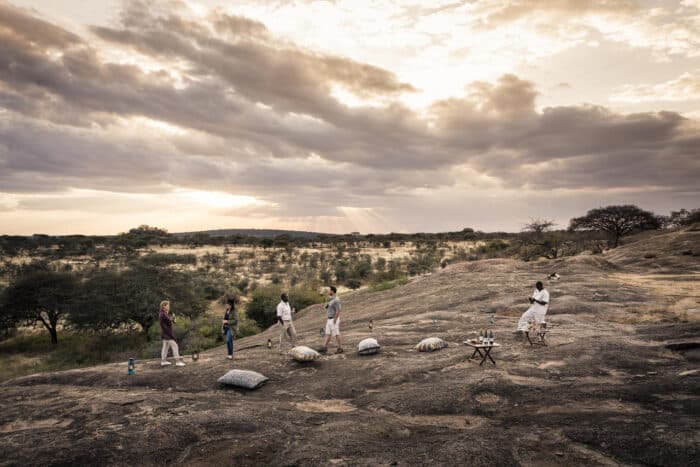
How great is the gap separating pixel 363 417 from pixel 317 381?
111 inches

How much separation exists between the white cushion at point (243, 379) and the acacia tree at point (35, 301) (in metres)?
24.4

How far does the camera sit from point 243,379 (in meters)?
10.4

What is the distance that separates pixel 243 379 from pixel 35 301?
2753 centimetres

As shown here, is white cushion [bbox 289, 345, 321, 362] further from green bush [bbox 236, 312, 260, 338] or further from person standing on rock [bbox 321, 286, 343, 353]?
green bush [bbox 236, 312, 260, 338]

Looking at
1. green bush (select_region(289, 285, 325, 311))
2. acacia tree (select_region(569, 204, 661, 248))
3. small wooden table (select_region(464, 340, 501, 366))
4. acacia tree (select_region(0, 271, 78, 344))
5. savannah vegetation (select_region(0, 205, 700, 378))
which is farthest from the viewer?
acacia tree (select_region(569, 204, 661, 248))

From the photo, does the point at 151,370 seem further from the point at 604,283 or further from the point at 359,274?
the point at 359,274

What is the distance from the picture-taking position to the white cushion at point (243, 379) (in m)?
10.3

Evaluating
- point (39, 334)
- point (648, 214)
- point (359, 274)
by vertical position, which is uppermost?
point (648, 214)

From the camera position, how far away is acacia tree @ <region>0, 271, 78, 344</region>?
28125mm

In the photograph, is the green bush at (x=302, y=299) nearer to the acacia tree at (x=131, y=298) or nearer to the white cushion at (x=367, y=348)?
the acacia tree at (x=131, y=298)

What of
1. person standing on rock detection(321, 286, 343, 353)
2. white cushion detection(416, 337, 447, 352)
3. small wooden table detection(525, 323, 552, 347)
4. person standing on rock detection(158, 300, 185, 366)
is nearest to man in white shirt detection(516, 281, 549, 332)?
small wooden table detection(525, 323, 552, 347)

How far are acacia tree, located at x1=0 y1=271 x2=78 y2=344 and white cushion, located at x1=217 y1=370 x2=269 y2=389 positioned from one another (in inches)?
961

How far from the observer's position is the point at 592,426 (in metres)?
6.95

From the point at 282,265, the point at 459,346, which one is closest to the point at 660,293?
the point at 459,346
